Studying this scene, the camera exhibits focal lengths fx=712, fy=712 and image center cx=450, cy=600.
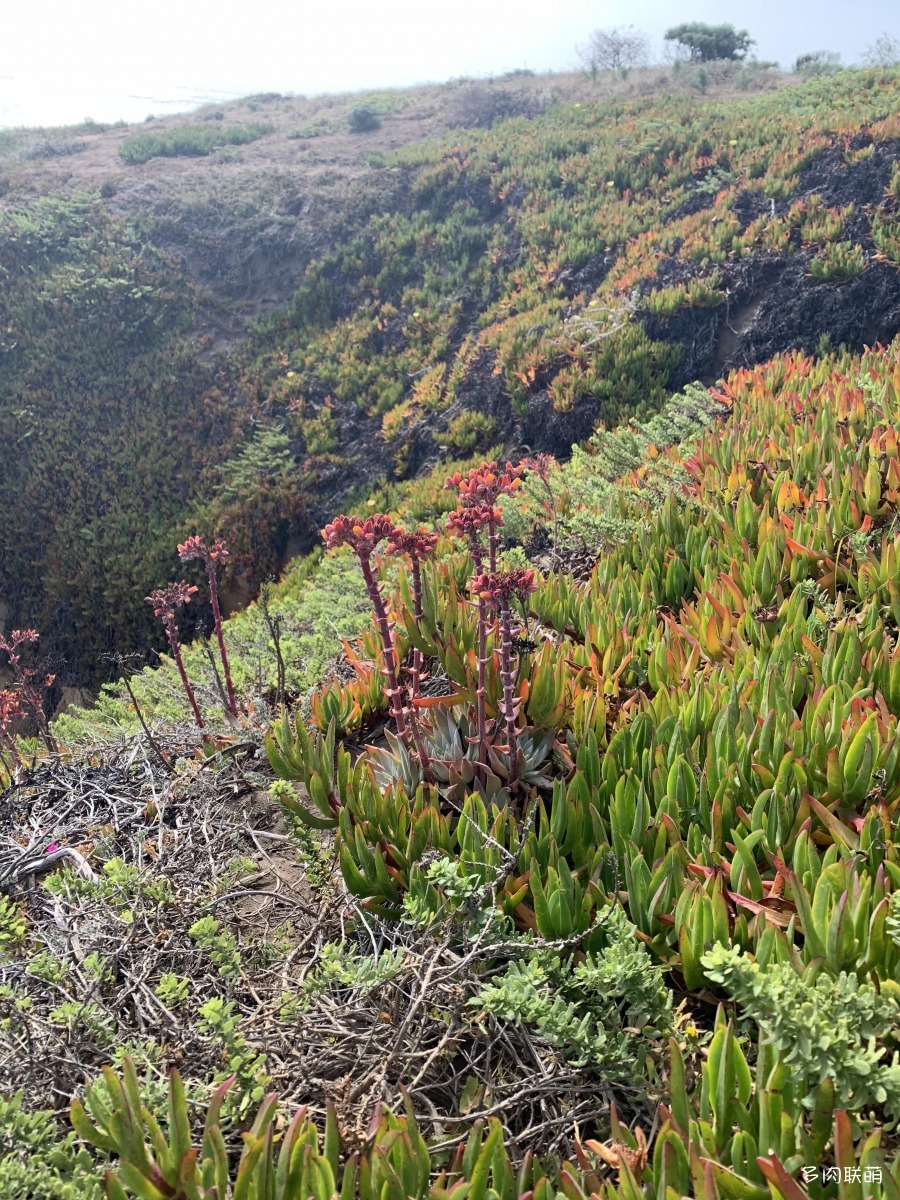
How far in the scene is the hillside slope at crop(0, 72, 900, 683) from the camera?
35.6 ft

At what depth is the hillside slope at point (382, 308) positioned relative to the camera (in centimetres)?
1086

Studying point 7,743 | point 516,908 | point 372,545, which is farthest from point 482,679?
point 7,743

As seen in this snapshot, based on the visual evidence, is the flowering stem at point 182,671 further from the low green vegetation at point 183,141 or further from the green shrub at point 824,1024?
the low green vegetation at point 183,141

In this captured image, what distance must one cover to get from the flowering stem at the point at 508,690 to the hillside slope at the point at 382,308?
27.3ft

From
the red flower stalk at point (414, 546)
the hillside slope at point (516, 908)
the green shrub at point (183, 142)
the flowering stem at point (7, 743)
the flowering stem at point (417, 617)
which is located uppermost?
the green shrub at point (183, 142)

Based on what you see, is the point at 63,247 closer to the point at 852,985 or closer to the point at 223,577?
the point at 223,577

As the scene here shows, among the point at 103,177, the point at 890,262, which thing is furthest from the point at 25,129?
the point at 890,262

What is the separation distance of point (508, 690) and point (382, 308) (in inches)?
623

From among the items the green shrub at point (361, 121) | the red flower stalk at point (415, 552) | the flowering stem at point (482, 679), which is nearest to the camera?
the flowering stem at point (482, 679)

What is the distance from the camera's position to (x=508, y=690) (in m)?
2.44

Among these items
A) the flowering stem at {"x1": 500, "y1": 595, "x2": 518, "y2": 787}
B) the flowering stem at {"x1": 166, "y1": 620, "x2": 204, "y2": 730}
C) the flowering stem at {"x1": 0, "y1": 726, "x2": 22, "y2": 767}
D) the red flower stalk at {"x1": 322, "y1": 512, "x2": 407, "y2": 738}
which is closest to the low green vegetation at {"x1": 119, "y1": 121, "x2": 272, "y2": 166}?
the flowering stem at {"x1": 0, "y1": 726, "x2": 22, "y2": 767}

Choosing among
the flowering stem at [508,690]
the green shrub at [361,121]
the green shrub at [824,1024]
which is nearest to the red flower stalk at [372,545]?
the flowering stem at [508,690]

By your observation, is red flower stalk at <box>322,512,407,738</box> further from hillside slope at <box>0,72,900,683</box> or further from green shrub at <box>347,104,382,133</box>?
green shrub at <box>347,104,382,133</box>

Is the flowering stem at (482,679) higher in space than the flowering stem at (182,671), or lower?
higher
